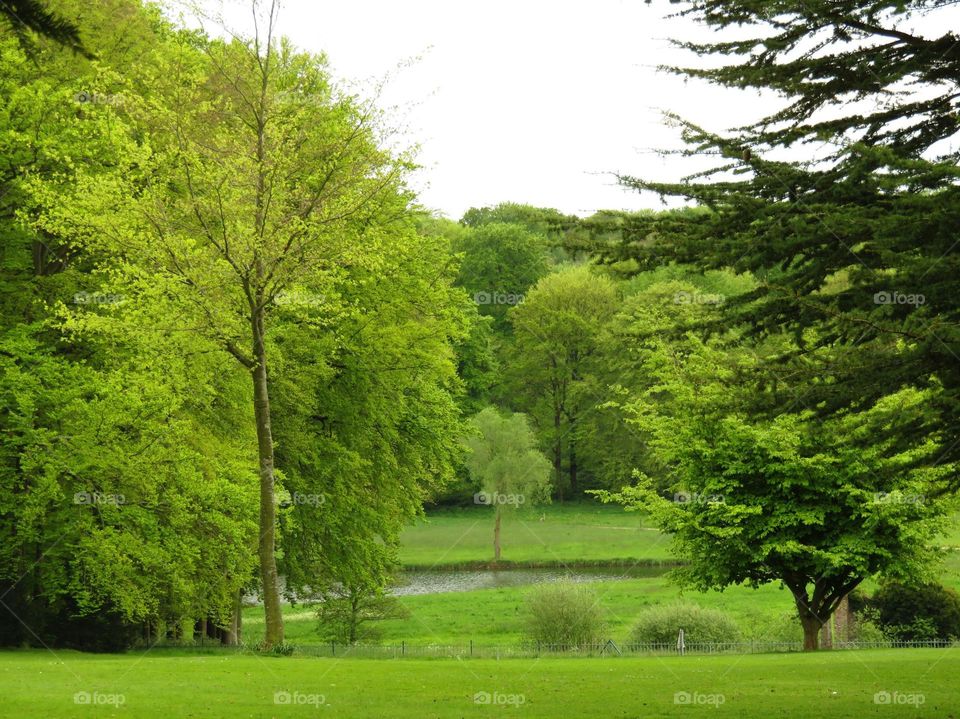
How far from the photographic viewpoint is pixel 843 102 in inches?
456

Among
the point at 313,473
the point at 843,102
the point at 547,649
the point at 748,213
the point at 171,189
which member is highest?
the point at 171,189

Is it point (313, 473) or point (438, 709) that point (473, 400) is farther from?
point (438, 709)

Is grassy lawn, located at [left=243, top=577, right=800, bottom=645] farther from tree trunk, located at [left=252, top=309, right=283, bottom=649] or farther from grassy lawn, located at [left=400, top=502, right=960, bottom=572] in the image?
tree trunk, located at [left=252, top=309, right=283, bottom=649]

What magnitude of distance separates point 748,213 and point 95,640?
2066 cm

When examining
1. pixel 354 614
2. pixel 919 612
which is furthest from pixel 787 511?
pixel 354 614

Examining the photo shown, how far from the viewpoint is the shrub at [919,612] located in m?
32.4

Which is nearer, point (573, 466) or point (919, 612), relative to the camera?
point (919, 612)

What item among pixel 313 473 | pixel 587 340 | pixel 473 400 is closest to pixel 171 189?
pixel 313 473

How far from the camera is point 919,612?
3297 cm

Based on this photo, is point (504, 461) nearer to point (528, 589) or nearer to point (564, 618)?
point (528, 589)

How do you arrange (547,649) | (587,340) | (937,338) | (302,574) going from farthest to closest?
(587,340) → (302,574) → (547,649) → (937,338)

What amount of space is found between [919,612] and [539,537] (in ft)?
103

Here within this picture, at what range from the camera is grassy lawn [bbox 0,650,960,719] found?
13172 mm

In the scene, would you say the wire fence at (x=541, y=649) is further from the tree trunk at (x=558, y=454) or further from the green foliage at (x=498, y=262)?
the green foliage at (x=498, y=262)
